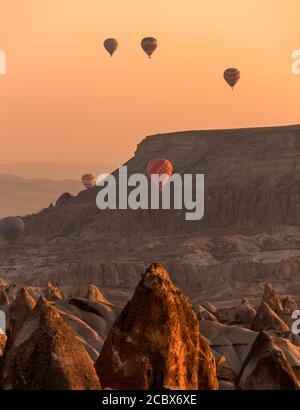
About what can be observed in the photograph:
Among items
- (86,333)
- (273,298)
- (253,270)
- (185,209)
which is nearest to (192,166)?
(185,209)

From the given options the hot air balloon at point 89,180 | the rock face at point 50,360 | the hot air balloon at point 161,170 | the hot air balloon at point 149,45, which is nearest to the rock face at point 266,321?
the rock face at point 50,360

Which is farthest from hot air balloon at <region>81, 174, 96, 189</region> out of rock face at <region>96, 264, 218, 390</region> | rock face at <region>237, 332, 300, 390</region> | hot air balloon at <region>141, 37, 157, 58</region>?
rock face at <region>96, 264, 218, 390</region>

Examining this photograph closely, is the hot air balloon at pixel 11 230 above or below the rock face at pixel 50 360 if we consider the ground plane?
above

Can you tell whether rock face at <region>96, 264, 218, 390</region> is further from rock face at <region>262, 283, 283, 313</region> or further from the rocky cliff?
the rocky cliff

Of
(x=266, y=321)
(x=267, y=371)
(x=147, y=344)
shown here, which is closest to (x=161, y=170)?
(x=266, y=321)

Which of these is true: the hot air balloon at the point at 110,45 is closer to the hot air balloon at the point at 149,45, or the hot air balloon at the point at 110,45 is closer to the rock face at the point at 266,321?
the hot air balloon at the point at 149,45

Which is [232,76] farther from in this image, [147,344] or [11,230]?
[147,344]
